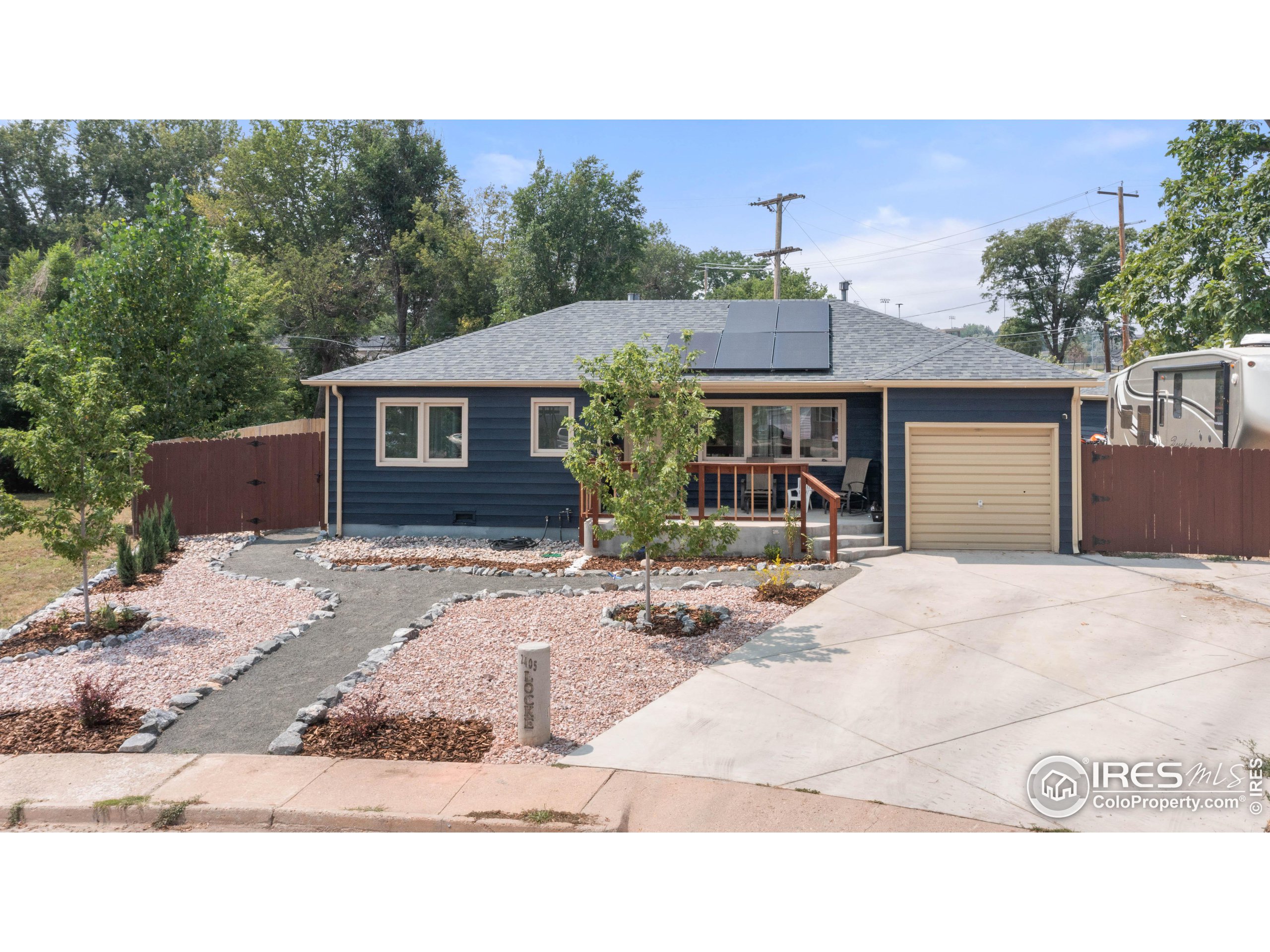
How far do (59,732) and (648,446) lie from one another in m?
5.44

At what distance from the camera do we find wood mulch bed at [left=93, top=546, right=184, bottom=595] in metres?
10.2

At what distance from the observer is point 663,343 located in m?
15.3

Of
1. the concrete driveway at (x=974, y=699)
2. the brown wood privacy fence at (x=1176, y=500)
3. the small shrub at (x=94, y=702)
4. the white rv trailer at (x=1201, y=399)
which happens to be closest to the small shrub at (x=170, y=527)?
the small shrub at (x=94, y=702)

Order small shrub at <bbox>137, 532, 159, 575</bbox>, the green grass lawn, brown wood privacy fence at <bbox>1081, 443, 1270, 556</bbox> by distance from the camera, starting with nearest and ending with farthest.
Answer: the green grass lawn < small shrub at <bbox>137, 532, 159, 575</bbox> < brown wood privacy fence at <bbox>1081, 443, 1270, 556</bbox>

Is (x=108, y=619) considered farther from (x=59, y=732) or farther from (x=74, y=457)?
(x=59, y=732)

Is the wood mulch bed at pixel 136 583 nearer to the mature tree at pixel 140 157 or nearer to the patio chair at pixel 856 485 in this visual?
the patio chair at pixel 856 485

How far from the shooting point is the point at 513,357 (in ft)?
47.4

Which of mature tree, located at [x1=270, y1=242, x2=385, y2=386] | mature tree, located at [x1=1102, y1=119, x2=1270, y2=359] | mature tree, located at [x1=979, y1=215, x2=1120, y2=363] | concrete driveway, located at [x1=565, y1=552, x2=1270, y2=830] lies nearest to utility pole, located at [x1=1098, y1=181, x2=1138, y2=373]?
mature tree, located at [x1=1102, y1=119, x2=1270, y2=359]

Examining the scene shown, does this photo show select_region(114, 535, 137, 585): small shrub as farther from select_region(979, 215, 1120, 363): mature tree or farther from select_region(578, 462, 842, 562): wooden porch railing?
select_region(979, 215, 1120, 363): mature tree

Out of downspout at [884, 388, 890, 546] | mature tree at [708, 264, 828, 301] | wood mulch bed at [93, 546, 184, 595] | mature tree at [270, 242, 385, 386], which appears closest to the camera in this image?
wood mulch bed at [93, 546, 184, 595]

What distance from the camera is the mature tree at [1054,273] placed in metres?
43.6

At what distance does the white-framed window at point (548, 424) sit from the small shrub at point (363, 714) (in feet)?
24.8

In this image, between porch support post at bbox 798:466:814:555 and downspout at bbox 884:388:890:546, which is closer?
porch support post at bbox 798:466:814:555

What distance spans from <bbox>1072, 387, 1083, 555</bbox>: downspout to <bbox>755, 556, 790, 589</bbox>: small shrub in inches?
195
